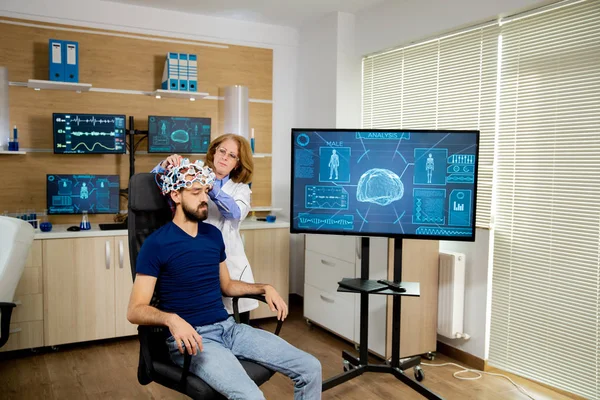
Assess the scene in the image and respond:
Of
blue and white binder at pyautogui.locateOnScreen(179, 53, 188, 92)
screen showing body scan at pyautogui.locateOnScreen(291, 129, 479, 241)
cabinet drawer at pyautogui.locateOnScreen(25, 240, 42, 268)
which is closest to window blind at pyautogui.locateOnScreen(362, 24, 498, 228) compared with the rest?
screen showing body scan at pyautogui.locateOnScreen(291, 129, 479, 241)

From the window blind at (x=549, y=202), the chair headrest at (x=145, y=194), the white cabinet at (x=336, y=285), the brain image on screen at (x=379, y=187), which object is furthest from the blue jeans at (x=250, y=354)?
the window blind at (x=549, y=202)

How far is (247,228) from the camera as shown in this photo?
437 centimetres

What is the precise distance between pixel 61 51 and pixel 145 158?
103cm

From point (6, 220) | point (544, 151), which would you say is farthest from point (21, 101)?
point (544, 151)

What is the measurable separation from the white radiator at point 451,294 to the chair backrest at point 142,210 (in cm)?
205

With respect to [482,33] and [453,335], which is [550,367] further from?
[482,33]

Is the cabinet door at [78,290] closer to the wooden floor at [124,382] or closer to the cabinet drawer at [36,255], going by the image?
the cabinet drawer at [36,255]

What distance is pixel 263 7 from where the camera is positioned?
4.45 m

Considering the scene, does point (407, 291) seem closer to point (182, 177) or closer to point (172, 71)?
point (182, 177)

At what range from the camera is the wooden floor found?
123 inches

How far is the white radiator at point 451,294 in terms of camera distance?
3623 mm

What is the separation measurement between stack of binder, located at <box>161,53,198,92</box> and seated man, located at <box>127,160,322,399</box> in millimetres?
2276

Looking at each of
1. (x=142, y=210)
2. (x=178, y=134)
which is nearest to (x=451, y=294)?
(x=142, y=210)

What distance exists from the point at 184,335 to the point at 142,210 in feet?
2.19
